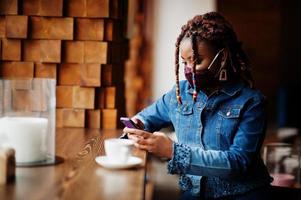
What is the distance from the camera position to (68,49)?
2.38 metres

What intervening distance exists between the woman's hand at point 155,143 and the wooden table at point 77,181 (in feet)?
0.11

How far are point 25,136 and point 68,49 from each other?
3.10 ft

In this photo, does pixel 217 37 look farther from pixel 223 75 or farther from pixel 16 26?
pixel 16 26

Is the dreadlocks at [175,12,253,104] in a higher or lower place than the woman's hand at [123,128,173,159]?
higher

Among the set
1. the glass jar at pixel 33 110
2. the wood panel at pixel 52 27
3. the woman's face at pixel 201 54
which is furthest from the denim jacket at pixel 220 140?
the wood panel at pixel 52 27

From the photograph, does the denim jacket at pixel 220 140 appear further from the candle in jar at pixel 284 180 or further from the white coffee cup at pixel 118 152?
the candle in jar at pixel 284 180

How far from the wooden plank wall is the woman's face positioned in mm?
569

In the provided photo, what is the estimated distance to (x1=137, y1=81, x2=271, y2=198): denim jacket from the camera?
175cm

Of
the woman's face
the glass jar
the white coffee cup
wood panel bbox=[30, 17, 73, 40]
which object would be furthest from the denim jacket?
wood panel bbox=[30, 17, 73, 40]

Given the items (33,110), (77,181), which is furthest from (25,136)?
(77,181)

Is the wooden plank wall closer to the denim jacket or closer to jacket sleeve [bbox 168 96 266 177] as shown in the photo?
the denim jacket

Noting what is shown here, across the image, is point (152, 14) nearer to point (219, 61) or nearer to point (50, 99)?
point (219, 61)

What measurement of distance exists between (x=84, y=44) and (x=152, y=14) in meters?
3.28

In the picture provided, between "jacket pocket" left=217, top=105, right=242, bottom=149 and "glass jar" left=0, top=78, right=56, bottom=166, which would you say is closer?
"glass jar" left=0, top=78, right=56, bottom=166
